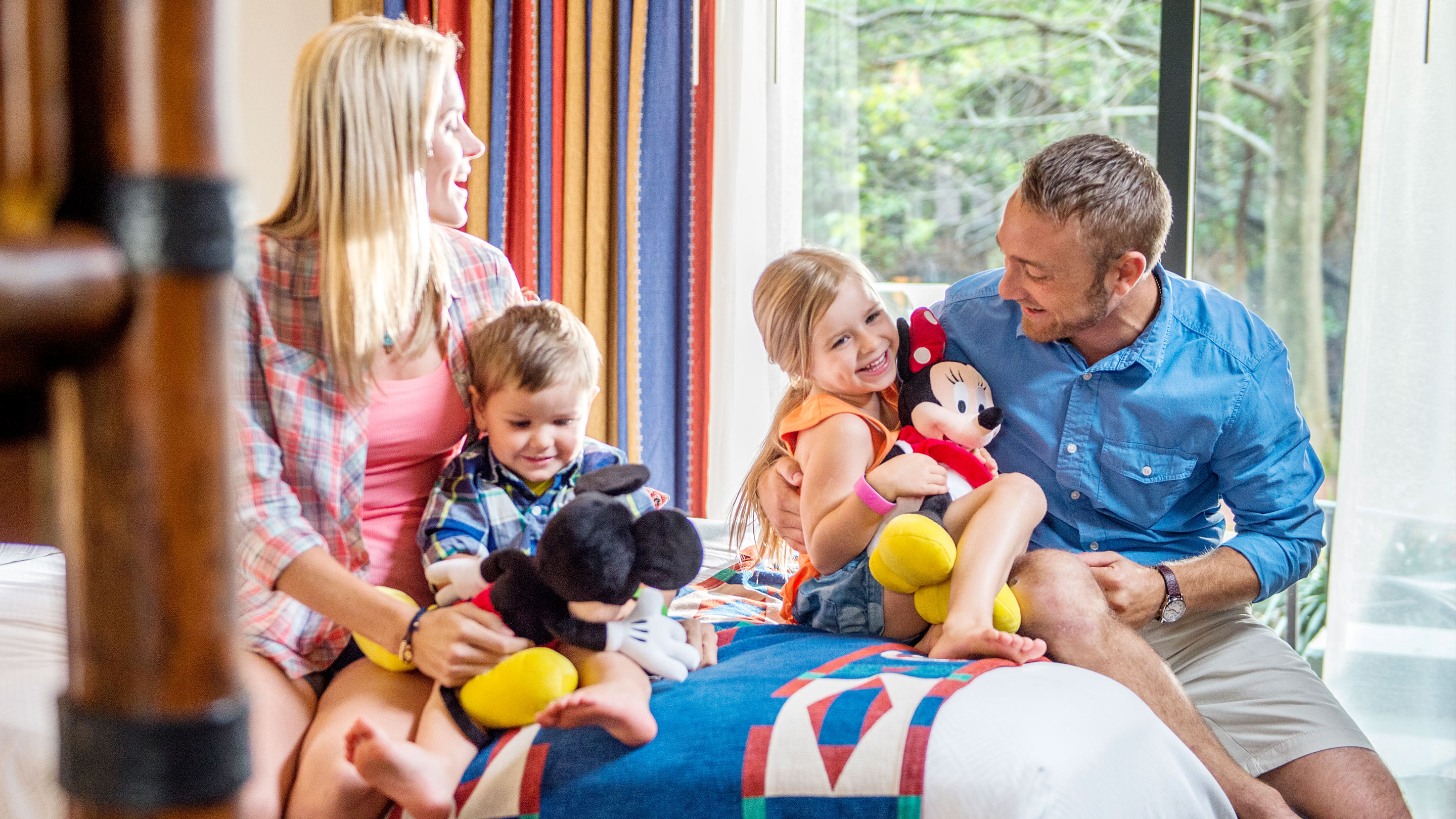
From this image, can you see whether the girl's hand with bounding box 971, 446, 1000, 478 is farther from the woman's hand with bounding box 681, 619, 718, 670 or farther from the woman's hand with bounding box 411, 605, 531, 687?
the woman's hand with bounding box 411, 605, 531, 687

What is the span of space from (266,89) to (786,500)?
2064 mm

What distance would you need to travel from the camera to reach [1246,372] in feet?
5.53

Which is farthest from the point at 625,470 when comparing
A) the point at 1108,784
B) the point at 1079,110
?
the point at 1079,110

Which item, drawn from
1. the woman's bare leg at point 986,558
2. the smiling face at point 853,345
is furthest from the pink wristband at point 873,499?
the smiling face at point 853,345

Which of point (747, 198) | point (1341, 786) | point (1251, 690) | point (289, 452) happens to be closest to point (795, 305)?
point (289, 452)

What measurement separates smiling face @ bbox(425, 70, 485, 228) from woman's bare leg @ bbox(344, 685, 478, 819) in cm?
76

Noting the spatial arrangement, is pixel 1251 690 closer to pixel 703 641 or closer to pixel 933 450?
pixel 933 450

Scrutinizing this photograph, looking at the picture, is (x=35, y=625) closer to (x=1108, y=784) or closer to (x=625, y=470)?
(x=625, y=470)

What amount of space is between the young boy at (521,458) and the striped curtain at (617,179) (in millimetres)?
1434

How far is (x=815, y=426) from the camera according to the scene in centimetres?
165

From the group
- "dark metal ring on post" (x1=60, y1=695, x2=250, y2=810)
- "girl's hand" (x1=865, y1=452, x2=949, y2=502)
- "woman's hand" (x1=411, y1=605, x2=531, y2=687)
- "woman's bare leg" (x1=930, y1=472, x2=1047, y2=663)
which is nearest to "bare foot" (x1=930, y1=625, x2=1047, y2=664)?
"woman's bare leg" (x1=930, y1=472, x2=1047, y2=663)

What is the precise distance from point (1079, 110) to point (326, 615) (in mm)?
3094

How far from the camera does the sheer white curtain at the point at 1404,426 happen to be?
89.0 inches

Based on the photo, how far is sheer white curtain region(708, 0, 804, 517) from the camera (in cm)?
282
